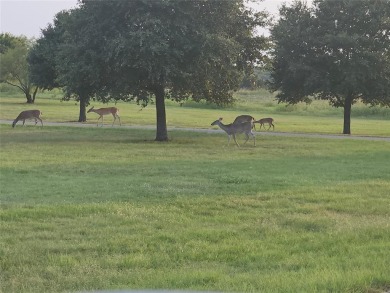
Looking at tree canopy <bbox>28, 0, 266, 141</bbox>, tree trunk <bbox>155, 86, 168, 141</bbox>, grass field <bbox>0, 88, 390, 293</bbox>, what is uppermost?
tree canopy <bbox>28, 0, 266, 141</bbox>

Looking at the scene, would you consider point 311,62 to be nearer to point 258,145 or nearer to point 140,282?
point 258,145

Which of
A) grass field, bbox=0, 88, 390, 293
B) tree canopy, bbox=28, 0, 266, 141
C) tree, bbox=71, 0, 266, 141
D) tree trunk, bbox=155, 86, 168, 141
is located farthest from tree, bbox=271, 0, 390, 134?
grass field, bbox=0, 88, 390, 293

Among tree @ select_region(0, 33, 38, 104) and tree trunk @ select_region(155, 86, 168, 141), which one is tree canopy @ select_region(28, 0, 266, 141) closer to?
tree trunk @ select_region(155, 86, 168, 141)

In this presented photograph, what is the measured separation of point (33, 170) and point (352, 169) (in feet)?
29.2

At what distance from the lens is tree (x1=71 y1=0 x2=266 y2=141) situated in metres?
24.5

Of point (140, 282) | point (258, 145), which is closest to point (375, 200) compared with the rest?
point (140, 282)

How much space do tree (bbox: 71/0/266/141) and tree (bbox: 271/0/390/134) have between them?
6.10 m

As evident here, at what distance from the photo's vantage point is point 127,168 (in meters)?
16.8

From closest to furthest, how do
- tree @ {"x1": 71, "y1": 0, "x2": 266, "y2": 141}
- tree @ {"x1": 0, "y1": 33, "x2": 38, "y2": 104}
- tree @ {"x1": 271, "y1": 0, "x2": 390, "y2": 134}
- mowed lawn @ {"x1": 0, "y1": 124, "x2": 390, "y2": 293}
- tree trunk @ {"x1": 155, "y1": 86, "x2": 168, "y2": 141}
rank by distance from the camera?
1. mowed lawn @ {"x1": 0, "y1": 124, "x2": 390, "y2": 293}
2. tree @ {"x1": 71, "y1": 0, "x2": 266, "y2": 141}
3. tree trunk @ {"x1": 155, "y1": 86, "x2": 168, "y2": 141}
4. tree @ {"x1": 271, "y1": 0, "x2": 390, "y2": 134}
5. tree @ {"x1": 0, "y1": 33, "x2": 38, "y2": 104}

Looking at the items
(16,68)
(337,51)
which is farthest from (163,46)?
(16,68)

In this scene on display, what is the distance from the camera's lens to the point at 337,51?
3325cm

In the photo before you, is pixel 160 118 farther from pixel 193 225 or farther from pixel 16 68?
pixel 16 68

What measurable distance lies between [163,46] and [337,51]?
1310 centimetres

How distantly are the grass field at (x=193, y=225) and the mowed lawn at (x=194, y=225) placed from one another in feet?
0.07
